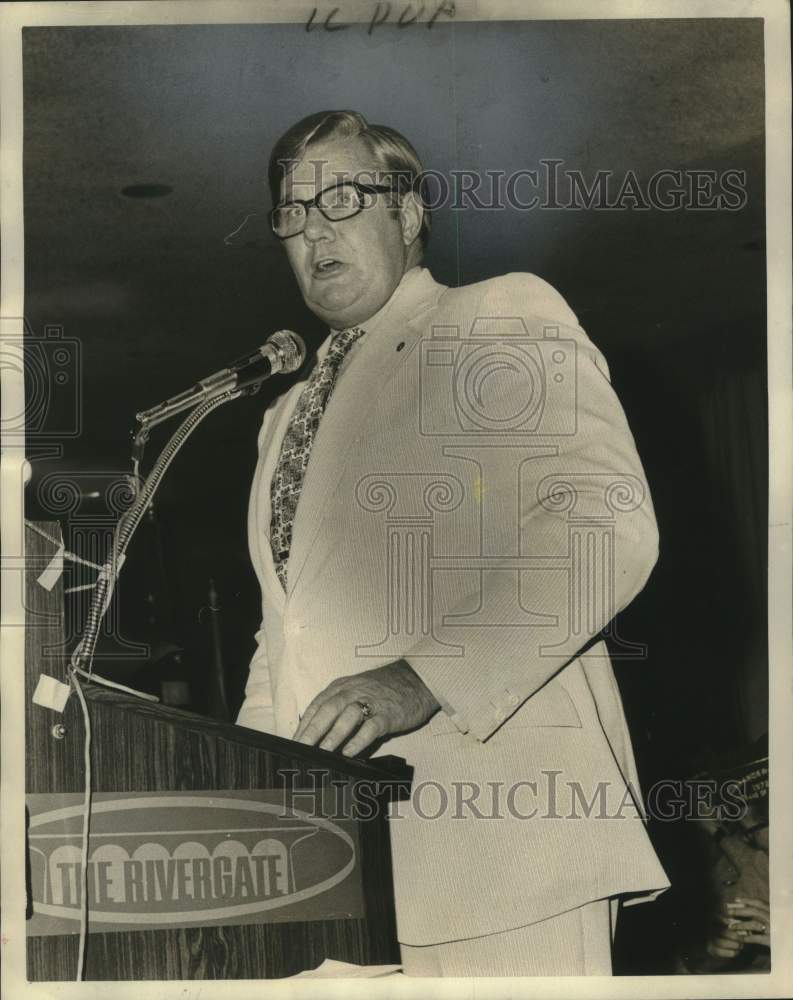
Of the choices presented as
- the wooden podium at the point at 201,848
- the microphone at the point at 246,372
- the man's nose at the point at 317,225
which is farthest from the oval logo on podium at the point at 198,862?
the man's nose at the point at 317,225

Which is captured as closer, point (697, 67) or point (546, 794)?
point (546, 794)

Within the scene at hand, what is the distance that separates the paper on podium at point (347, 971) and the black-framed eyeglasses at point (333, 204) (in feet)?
4.74

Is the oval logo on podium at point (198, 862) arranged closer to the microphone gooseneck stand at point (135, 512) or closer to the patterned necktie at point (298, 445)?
the microphone gooseneck stand at point (135, 512)

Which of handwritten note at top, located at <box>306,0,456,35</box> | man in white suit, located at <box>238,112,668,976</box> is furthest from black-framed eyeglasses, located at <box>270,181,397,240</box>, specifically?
handwritten note at top, located at <box>306,0,456,35</box>

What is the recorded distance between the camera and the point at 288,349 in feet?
8.65

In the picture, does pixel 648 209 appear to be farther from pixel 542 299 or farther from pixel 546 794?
pixel 546 794

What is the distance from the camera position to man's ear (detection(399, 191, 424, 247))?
2.61 m

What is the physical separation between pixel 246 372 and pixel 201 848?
96cm

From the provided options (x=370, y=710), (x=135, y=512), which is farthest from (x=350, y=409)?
(x=370, y=710)

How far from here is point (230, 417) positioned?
104 inches

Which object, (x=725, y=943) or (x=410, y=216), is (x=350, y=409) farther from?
(x=725, y=943)

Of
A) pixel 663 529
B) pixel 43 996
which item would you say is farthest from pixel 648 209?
pixel 43 996

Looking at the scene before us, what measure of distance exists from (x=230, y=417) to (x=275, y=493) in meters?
0.19

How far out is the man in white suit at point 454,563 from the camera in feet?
8.00
